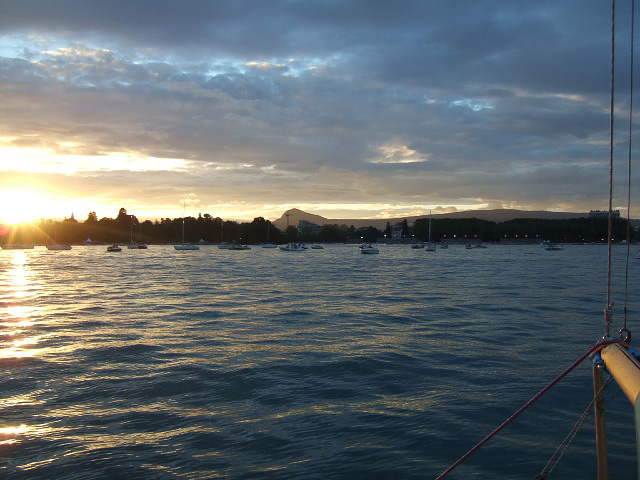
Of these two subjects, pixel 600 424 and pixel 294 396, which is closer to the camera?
pixel 600 424

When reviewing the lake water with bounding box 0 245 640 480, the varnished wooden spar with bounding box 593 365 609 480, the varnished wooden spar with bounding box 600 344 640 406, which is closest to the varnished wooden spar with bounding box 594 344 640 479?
the varnished wooden spar with bounding box 600 344 640 406

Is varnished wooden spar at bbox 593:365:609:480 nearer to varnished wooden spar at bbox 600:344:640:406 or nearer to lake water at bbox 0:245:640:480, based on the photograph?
varnished wooden spar at bbox 600:344:640:406

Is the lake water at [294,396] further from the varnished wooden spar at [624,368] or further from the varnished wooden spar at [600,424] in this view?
the varnished wooden spar at [624,368]

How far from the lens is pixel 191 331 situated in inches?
758

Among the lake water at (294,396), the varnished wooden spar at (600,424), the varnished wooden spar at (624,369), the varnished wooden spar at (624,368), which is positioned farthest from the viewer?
the lake water at (294,396)

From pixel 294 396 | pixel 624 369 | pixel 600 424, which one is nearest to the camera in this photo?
pixel 624 369

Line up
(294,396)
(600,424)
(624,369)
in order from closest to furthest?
1. (624,369)
2. (600,424)
3. (294,396)

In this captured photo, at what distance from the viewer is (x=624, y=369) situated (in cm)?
459

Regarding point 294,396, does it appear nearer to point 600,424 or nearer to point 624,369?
point 600,424

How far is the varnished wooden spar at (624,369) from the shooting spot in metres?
4.08

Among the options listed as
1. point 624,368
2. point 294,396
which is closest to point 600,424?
point 624,368

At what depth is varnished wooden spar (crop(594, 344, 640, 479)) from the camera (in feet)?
13.4

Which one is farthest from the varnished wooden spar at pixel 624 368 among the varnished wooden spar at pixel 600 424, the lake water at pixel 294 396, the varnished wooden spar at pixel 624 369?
the lake water at pixel 294 396

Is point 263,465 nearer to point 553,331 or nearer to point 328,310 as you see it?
point 553,331
